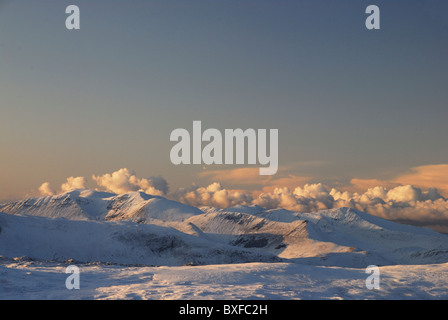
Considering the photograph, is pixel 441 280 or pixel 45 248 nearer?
pixel 441 280
